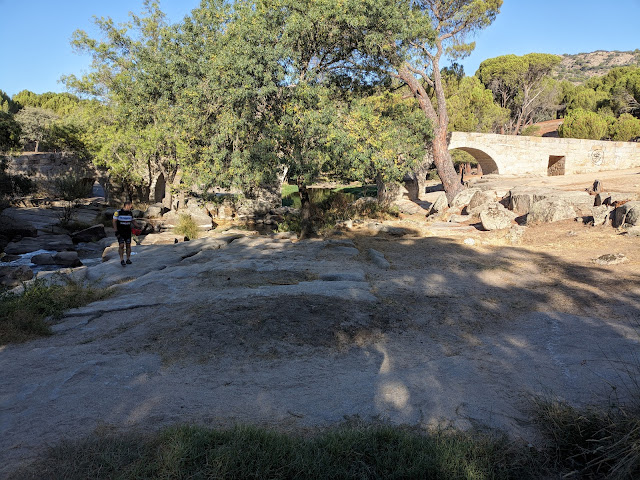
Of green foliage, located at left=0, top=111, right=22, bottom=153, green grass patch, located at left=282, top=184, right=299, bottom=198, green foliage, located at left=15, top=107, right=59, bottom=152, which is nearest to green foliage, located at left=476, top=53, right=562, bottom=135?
green grass patch, located at left=282, top=184, right=299, bottom=198

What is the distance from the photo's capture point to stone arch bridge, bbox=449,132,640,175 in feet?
86.9

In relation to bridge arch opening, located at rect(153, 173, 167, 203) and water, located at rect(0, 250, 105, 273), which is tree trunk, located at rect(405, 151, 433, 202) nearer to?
bridge arch opening, located at rect(153, 173, 167, 203)

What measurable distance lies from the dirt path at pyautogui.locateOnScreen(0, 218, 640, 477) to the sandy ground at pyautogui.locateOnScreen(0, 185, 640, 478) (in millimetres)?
22

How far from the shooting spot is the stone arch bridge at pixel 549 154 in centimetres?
2650

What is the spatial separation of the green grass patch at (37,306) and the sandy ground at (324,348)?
0.25 meters

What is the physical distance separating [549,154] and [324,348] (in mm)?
26234

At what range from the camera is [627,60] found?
114 metres

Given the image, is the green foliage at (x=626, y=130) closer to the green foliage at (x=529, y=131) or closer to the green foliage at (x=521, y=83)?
the green foliage at (x=529, y=131)

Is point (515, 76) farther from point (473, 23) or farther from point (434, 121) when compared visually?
point (434, 121)

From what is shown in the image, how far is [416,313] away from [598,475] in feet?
11.6

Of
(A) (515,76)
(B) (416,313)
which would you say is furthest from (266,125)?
(A) (515,76)

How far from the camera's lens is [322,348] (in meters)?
5.36

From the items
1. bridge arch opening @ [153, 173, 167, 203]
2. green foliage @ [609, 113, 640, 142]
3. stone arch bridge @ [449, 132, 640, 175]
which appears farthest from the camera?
green foliage @ [609, 113, 640, 142]

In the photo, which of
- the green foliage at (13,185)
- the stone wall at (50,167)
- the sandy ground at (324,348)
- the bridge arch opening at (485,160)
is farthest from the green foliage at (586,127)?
the green foliage at (13,185)
